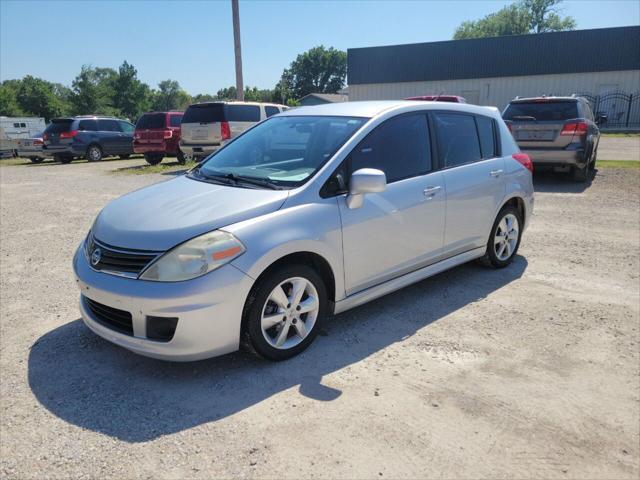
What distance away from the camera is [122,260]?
3219mm

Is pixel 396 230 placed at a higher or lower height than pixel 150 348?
higher

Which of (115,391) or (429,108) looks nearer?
(115,391)

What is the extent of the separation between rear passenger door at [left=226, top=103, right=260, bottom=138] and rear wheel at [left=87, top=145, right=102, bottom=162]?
9443mm

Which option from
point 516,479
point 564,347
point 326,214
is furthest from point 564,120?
point 516,479

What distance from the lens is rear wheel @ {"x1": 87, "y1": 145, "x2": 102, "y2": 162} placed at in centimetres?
2052

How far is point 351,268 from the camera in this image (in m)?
3.75

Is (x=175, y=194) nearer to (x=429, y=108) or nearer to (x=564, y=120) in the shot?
(x=429, y=108)

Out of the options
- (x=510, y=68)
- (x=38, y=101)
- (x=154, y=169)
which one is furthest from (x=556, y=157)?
(x=38, y=101)

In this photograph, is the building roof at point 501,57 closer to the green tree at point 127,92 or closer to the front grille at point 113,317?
the front grille at point 113,317

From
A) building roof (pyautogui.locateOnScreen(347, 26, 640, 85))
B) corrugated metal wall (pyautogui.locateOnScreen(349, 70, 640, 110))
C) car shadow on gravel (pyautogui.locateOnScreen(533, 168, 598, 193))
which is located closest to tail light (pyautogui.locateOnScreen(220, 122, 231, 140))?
car shadow on gravel (pyautogui.locateOnScreen(533, 168, 598, 193))

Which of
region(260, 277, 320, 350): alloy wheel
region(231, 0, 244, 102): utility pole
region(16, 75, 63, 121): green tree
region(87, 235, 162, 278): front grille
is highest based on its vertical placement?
region(16, 75, 63, 121): green tree

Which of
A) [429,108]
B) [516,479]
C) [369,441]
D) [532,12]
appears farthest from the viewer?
[532,12]

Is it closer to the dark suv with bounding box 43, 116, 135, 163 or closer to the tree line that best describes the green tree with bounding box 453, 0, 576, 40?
the tree line

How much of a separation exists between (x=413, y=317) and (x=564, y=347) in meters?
1.17
